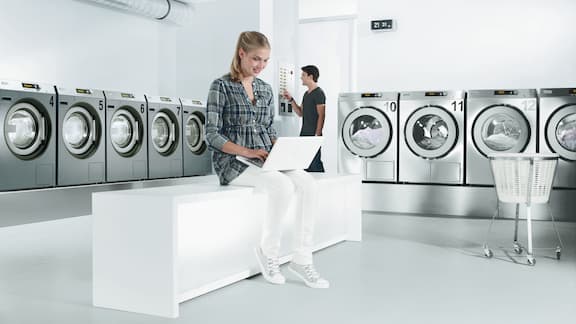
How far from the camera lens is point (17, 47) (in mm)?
5730

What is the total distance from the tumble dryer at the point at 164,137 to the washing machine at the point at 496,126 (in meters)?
2.95

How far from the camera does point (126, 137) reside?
19.5ft

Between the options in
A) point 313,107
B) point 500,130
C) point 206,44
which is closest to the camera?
point 313,107

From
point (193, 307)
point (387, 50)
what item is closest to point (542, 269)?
point (193, 307)

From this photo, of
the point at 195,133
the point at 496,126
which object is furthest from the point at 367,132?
the point at 195,133

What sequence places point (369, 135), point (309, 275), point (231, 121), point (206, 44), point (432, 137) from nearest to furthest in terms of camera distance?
1. point (309, 275)
2. point (231, 121)
3. point (432, 137)
4. point (369, 135)
5. point (206, 44)

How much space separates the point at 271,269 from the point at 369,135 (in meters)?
3.32

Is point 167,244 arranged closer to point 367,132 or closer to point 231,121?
point 231,121

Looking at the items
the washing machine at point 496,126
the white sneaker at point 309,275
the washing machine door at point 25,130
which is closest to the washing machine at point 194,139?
the washing machine door at point 25,130

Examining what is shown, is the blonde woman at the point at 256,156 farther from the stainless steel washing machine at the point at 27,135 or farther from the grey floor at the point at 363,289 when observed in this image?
the stainless steel washing machine at the point at 27,135

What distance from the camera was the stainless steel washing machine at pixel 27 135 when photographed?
4.66 meters

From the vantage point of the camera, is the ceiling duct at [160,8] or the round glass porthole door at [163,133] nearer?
the round glass porthole door at [163,133]

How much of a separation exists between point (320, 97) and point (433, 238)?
68.2 inches

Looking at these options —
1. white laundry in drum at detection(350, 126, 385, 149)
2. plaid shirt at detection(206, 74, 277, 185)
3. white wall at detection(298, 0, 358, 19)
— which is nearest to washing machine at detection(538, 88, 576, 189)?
white laundry in drum at detection(350, 126, 385, 149)
